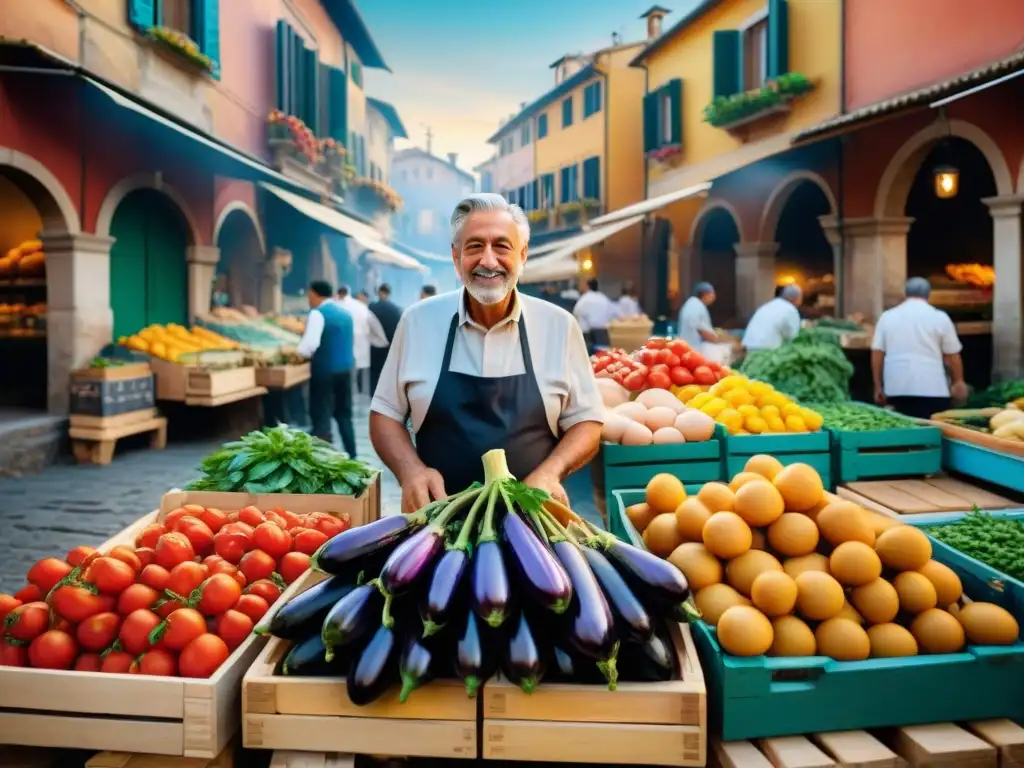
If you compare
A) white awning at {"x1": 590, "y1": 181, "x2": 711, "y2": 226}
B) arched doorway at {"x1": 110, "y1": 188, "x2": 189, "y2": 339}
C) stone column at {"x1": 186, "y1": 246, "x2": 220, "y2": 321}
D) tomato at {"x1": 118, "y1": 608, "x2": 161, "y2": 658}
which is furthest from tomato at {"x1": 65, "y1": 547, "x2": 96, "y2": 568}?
white awning at {"x1": 590, "y1": 181, "x2": 711, "y2": 226}

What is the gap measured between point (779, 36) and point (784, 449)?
11.0 m

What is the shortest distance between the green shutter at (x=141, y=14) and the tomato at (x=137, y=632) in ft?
31.4

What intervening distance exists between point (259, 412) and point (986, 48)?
33.1ft

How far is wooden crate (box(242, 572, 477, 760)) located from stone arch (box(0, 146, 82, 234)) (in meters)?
7.59

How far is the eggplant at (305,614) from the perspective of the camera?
6.43 ft

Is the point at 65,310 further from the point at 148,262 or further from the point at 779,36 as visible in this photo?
→ the point at 779,36

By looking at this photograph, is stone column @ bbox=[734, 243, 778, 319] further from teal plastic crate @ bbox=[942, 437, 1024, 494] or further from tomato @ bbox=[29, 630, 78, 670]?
tomato @ bbox=[29, 630, 78, 670]

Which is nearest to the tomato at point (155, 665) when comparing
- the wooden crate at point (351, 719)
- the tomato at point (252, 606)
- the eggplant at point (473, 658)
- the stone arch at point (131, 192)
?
the tomato at point (252, 606)

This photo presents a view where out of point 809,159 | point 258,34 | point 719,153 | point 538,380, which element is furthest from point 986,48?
point 258,34

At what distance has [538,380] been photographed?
281 centimetres

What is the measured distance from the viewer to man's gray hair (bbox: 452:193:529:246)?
2.59m

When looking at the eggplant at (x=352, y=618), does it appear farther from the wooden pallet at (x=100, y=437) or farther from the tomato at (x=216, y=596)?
the wooden pallet at (x=100, y=437)

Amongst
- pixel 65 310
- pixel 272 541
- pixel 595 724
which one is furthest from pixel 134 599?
pixel 65 310

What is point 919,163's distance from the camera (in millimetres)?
10766
